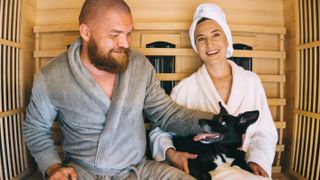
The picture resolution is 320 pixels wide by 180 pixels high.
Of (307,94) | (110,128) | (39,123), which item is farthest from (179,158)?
(307,94)

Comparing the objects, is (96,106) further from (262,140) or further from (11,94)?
(262,140)

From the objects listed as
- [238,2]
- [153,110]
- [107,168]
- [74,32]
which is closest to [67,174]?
[107,168]

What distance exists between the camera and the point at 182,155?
109 cm

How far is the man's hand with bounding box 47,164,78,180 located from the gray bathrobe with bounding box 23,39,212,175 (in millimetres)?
37

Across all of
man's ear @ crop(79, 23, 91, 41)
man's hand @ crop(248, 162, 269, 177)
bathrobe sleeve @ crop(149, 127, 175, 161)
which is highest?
man's ear @ crop(79, 23, 91, 41)

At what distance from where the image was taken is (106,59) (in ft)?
3.37

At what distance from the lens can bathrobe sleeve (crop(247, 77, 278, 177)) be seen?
111cm

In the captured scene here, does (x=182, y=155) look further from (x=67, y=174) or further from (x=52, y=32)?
(x=52, y=32)

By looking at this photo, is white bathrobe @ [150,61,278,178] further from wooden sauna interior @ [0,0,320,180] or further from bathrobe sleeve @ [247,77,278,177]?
wooden sauna interior @ [0,0,320,180]

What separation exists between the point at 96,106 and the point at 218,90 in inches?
21.3

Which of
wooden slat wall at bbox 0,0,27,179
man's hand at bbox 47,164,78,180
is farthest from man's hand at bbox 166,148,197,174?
wooden slat wall at bbox 0,0,27,179

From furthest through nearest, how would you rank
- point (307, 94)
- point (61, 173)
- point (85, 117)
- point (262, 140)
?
point (307, 94) < point (262, 140) < point (85, 117) < point (61, 173)

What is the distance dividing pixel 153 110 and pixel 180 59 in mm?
370

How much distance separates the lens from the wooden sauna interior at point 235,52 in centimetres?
125
